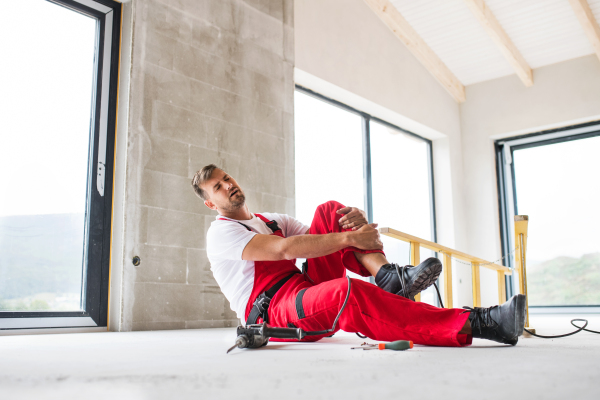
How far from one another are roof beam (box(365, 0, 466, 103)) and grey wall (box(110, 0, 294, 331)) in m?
1.93

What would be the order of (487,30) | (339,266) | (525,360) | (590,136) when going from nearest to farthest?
(525,360), (339,266), (487,30), (590,136)

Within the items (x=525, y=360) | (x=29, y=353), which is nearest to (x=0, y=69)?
(x=29, y=353)

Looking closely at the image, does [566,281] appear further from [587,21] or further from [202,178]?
[202,178]

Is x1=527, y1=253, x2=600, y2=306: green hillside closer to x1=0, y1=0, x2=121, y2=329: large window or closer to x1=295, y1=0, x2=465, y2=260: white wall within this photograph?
x1=295, y1=0, x2=465, y2=260: white wall

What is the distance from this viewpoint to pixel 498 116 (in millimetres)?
6656

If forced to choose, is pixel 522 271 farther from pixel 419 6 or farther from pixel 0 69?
pixel 419 6

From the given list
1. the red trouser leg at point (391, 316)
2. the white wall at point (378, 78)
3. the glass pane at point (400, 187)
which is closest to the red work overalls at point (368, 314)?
the red trouser leg at point (391, 316)

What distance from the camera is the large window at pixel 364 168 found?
467 centimetres

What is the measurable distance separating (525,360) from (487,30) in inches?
201

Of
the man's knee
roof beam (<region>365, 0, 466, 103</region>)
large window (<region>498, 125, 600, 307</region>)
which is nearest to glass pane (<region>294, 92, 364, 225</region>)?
roof beam (<region>365, 0, 466, 103</region>)

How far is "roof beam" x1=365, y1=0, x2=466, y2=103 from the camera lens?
5562mm

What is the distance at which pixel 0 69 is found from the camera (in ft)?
9.22

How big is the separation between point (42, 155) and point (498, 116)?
5573 millimetres

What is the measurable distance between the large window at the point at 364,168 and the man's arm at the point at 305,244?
2.63 meters
